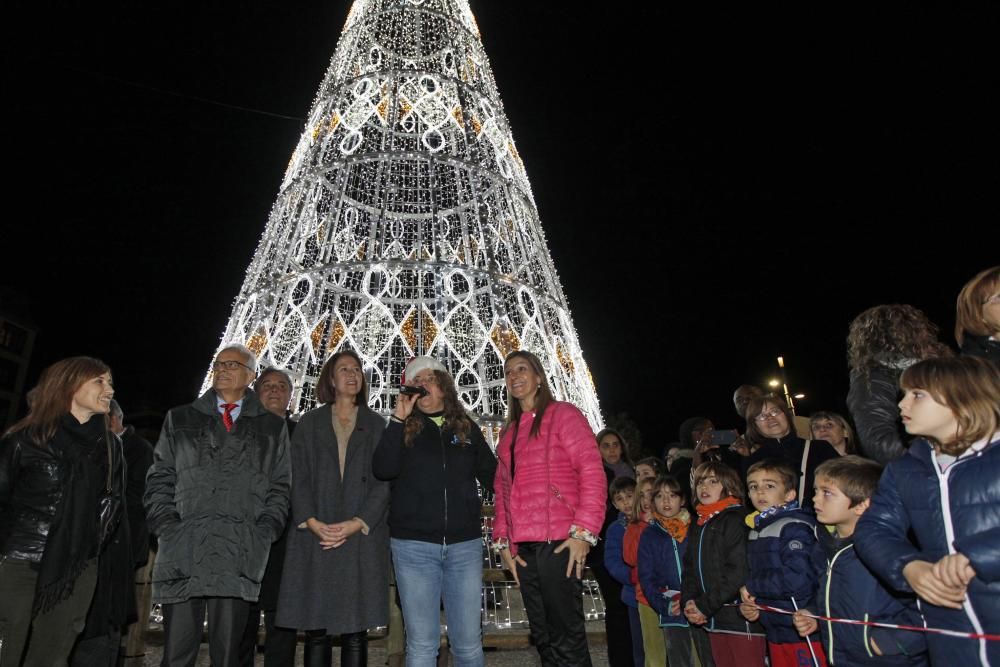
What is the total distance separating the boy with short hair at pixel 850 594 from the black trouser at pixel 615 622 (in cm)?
142

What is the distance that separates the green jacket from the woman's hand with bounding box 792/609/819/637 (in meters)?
2.35

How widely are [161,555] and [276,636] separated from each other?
820 mm

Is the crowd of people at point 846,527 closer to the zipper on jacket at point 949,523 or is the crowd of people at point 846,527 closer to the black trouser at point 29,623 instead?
the zipper on jacket at point 949,523

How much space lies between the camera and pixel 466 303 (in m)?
6.23

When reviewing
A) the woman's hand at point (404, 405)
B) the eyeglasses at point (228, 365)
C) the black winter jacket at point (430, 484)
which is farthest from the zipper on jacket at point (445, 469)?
the eyeglasses at point (228, 365)

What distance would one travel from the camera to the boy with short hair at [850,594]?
246 centimetres

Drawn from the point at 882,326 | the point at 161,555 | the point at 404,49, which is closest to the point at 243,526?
the point at 161,555

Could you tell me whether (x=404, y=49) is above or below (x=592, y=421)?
above

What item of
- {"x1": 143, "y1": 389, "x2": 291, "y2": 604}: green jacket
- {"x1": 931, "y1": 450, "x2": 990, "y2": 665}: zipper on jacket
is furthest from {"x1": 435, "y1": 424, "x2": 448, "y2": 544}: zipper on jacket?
{"x1": 931, "y1": 450, "x2": 990, "y2": 665}: zipper on jacket

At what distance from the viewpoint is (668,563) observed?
370 centimetres

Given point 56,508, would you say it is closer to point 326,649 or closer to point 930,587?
point 326,649

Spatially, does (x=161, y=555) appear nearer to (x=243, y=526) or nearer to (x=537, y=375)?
(x=243, y=526)

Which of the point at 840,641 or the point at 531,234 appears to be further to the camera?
the point at 531,234

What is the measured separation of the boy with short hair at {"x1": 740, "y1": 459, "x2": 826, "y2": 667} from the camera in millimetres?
3002
